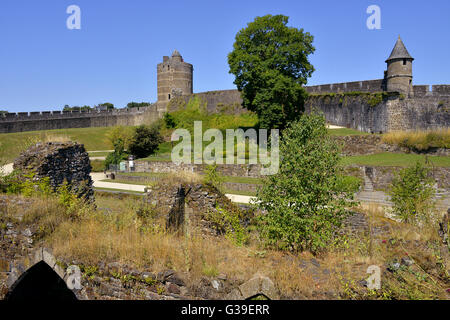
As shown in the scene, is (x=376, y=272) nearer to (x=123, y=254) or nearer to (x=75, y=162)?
(x=123, y=254)

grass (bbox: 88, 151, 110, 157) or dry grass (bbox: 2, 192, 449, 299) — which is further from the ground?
grass (bbox: 88, 151, 110, 157)

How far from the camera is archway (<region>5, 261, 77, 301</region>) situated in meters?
7.00

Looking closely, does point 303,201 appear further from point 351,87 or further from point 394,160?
A: point 351,87

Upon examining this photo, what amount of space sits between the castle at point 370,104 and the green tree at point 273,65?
3.55 m

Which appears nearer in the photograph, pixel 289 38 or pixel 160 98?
pixel 289 38

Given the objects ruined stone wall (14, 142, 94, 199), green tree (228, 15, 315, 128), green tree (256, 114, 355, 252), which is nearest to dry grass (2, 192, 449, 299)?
green tree (256, 114, 355, 252)


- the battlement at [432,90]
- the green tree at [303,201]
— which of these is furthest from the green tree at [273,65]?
the green tree at [303,201]

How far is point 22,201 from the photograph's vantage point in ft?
25.7

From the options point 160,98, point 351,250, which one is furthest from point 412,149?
point 160,98

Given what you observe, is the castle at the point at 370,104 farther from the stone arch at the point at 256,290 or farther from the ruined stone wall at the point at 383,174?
the stone arch at the point at 256,290

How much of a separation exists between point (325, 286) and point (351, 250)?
2082 mm

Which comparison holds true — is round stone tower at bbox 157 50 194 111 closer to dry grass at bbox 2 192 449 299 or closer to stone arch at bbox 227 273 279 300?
dry grass at bbox 2 192 449 299

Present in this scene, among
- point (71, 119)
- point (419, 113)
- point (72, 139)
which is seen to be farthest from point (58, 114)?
point (419, 113)
